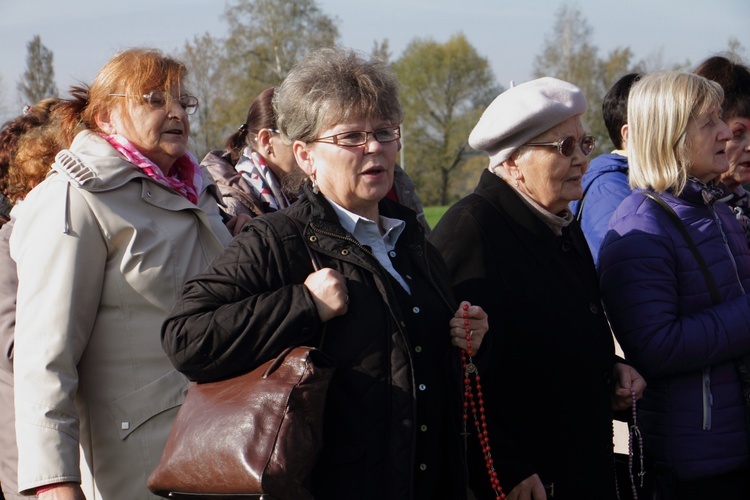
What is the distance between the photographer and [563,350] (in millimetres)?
3051

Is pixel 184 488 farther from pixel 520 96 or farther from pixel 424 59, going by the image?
pixel 424 59

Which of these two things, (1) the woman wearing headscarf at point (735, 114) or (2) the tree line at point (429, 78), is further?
(2) the tree line at point (429, 78)

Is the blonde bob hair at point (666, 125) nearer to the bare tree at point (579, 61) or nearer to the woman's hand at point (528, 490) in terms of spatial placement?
the woman's hand at point (528, 490)

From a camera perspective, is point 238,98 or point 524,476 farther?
point 238,98

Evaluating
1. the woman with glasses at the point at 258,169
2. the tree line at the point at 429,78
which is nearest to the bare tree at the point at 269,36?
the tree line at the point at 429,78

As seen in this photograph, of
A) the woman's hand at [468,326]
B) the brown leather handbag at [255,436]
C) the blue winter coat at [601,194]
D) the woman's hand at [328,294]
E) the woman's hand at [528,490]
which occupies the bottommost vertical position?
the woman's hand at [528,490]

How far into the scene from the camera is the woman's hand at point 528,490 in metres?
2.85

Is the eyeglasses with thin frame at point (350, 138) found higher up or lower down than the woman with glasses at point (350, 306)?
higher up

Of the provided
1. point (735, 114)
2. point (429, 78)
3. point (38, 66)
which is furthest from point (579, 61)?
point (735, 114)

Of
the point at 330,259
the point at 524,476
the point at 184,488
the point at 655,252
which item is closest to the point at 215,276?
the point at 330,259

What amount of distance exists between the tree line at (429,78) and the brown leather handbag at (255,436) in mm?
40739

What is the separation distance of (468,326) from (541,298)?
0.64 m

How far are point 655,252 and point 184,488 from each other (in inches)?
77.2

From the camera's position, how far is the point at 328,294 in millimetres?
2254
